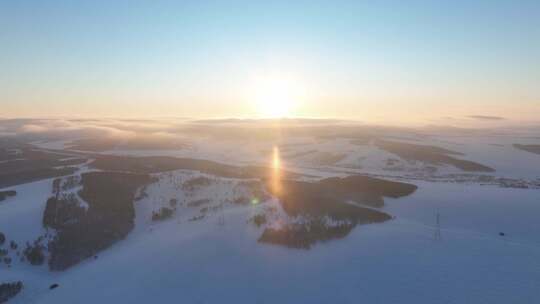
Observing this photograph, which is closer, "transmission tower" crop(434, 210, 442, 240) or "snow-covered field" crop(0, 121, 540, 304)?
"snow-covered field" crop(0, 121, 540, 304)

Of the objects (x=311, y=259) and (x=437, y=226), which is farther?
(x=437, y=226)

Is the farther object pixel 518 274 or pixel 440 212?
pixel 440 212

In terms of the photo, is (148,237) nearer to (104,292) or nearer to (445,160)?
(104,292)

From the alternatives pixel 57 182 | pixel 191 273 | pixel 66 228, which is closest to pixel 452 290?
pixel 191 273

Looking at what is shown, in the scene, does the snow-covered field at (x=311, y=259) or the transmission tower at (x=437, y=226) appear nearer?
the snow-covered field at (x=311, y=259)

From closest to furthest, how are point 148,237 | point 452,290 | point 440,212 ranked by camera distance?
point 452,290, point 148,237, point 440,212

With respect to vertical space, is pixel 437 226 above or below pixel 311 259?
above

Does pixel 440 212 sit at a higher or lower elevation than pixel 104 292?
higher

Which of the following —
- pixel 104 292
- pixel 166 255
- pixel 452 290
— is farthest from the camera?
pixel 166 255
